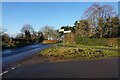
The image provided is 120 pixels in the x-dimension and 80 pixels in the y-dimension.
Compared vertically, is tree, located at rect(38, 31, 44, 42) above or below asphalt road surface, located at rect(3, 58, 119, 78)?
above

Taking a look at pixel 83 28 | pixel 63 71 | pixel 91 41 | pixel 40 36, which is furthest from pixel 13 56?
pixel 40 36

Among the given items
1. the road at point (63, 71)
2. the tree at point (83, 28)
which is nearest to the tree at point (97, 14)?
the tree at point (83, 28)

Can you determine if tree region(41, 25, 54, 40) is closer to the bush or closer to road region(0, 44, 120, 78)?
the bush

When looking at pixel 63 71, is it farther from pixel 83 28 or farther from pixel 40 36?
pixel 40 36

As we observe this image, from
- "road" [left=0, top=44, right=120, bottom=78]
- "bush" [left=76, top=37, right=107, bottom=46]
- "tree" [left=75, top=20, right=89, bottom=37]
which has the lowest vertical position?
"road" [left=0, top=44, right=120, bottom=78]

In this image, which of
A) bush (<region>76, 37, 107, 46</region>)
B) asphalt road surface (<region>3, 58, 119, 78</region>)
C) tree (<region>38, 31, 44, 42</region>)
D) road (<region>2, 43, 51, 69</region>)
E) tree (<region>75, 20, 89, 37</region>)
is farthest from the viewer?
tree (<region>38, 31, 44, 42</region>)

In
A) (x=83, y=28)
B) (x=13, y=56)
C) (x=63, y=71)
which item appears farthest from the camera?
(x=83, y=28)

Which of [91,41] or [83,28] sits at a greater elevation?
[83,28]

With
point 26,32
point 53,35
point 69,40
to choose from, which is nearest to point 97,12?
point 69,40

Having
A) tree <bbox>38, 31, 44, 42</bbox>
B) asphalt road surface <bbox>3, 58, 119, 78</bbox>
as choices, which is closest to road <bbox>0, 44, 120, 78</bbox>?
asphalt road surface <bbox>3, 58, 119, 78</bbox>

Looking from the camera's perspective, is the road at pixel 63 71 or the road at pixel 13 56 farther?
the road at pixel 13 56

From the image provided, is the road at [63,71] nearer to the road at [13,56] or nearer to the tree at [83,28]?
the road at [13,56]

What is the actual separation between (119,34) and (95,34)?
18.3 feet

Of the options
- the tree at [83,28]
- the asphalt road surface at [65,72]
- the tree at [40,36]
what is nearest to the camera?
the asphalt road surface at [65,72]
